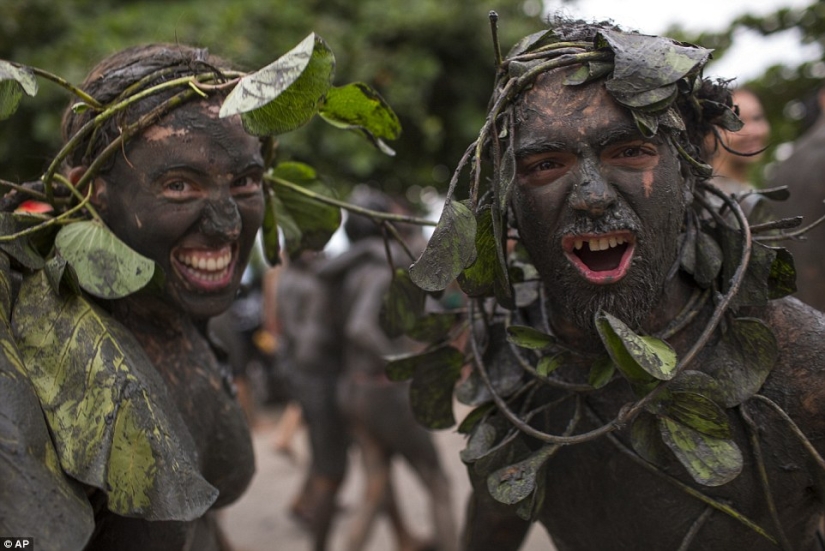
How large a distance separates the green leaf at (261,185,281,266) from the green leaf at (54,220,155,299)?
532 millimetres

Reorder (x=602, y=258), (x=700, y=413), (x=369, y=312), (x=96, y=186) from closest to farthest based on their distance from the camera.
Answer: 1. (x=700, y=413)
2. (x=602, y=258)
3. (x=96, y=186)
4. (x=369, y=312)

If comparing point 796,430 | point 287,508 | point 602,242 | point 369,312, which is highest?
point 602,242

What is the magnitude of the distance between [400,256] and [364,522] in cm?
131

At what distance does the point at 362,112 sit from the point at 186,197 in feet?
1.45

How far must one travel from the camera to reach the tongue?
5.65ft

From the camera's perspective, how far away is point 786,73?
202 inches

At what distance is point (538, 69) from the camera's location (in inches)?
65.8

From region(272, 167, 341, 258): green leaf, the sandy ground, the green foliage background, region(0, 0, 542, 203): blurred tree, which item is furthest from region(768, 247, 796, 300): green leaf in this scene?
region(0, 0, 542, 203): blurred tree

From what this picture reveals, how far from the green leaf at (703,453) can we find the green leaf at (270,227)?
113cm

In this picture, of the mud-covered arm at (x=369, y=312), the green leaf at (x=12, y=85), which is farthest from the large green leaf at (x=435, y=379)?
the mud-covered arm at (x=369, y=312)

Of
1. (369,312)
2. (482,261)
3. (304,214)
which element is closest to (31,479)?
(482,261)

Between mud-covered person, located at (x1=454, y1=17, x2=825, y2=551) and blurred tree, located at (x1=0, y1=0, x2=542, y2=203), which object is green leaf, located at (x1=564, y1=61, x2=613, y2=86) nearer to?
mud-covered person, located at (x1=454, y1=17, x2=825, y2=551)

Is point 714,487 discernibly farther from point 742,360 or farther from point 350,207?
point 350,207

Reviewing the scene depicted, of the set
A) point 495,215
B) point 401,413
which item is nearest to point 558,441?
point 495,215
